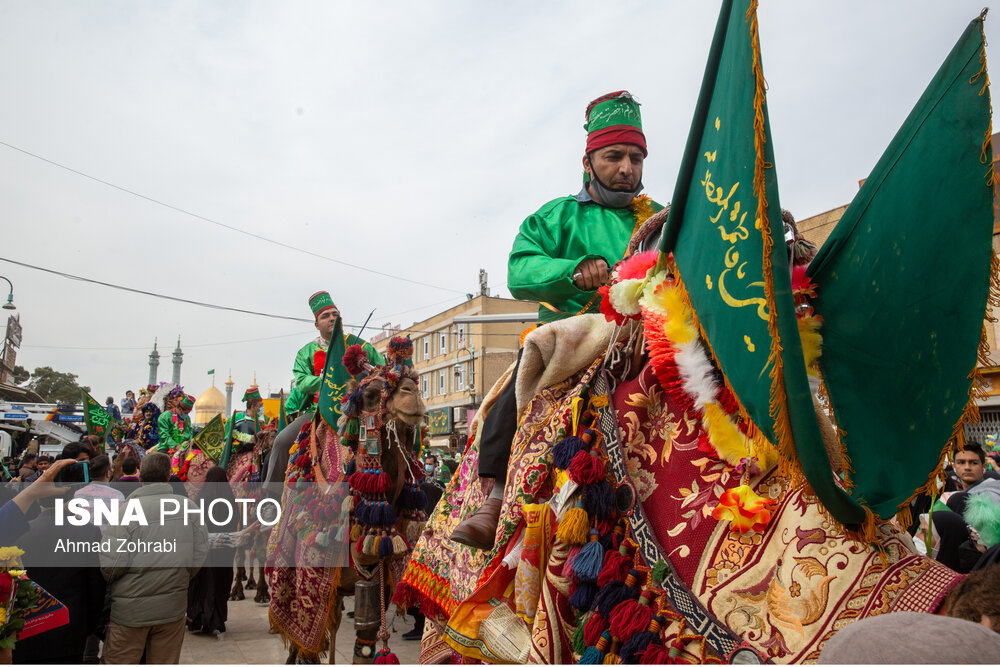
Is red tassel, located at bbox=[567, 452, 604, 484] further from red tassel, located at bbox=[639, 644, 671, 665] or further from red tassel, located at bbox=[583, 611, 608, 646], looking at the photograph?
red tassel, located at bbox=[639, 644, 671, 665]

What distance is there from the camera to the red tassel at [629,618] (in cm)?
192

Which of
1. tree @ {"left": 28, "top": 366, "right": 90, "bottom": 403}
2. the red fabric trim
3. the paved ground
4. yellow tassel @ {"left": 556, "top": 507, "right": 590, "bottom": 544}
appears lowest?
the paved ground

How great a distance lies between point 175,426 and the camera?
12523mm

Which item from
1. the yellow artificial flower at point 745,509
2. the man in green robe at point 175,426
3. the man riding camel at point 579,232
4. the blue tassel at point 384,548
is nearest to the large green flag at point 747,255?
the yellow artificial flower at point 745,509

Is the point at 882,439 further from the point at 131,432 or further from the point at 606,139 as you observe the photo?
the point at 131,432

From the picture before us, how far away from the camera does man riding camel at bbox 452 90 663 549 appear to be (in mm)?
3020

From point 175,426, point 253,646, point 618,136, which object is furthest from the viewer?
point 175,426

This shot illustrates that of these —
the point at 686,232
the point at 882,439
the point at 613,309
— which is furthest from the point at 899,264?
the point at 613,309

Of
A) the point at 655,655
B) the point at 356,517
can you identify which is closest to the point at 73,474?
the point at 356,517

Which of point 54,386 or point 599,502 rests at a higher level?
point 54,386

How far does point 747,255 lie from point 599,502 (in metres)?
1.03

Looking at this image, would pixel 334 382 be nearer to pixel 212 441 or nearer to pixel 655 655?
pixel 655 655

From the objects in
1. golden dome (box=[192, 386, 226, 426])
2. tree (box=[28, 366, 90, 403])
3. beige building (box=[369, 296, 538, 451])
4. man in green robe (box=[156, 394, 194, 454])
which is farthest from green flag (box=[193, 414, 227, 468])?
tree (box=[28, 366, 90, 403])

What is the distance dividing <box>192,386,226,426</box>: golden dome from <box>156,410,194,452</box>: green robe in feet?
102
